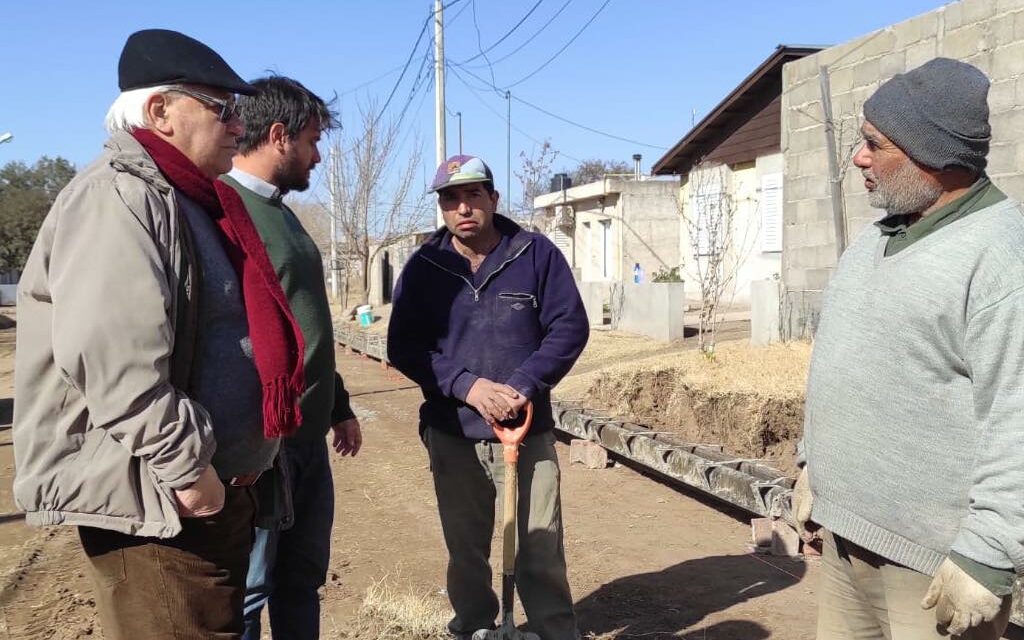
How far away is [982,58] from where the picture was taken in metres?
7.23

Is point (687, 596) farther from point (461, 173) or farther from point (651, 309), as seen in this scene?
point (651, 309)

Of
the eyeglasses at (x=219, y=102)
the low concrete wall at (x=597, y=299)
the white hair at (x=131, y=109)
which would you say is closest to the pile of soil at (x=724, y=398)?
the eyeglasses at (x=219, y=102)

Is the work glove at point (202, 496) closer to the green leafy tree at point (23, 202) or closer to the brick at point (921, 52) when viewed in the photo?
the brick at point (921, 52)

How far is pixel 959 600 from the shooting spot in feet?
6.42

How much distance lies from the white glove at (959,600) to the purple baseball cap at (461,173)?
222 cm

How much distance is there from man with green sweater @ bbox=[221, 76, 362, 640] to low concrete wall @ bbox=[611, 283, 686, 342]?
10217 millimetres

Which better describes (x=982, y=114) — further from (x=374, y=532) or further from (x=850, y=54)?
(x=850, y=54)

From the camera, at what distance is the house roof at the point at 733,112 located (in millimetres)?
15420

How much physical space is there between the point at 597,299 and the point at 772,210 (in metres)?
3.70

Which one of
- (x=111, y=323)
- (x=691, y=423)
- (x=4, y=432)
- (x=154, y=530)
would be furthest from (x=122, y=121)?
(x=4, y=432)

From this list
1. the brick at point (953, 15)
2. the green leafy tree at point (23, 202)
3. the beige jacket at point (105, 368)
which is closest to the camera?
the beige jacket at point (105, 368)

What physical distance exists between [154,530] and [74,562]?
3.78 m

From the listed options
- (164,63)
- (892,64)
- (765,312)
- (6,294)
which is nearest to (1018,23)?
(892,64)

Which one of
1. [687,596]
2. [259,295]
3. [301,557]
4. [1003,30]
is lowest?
[687,596]
